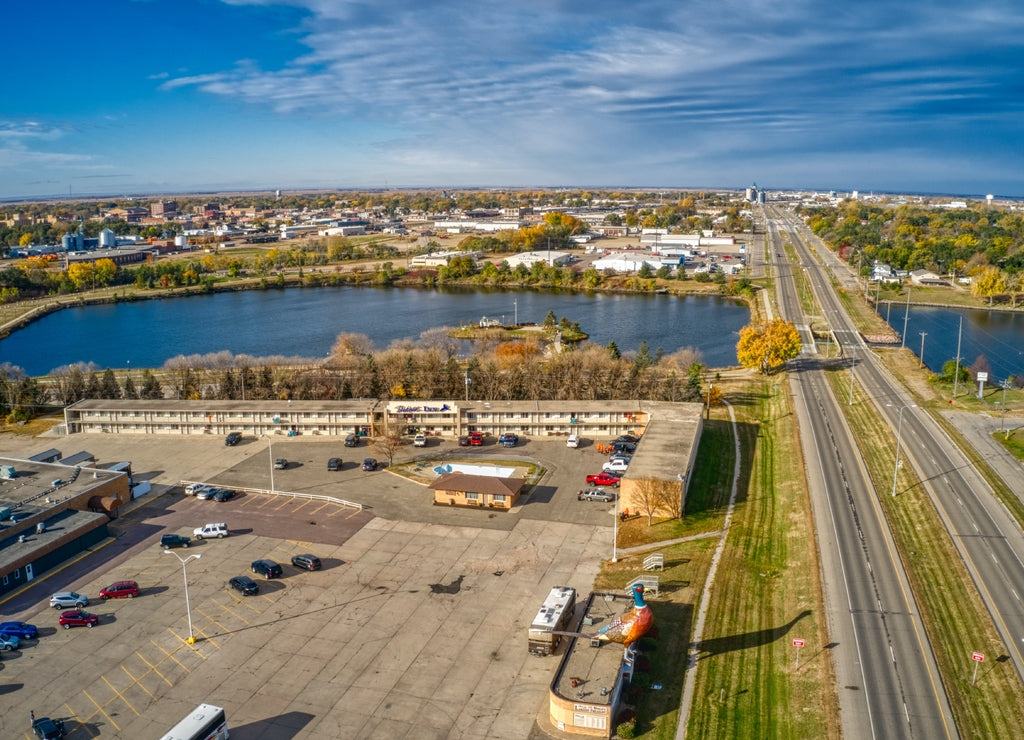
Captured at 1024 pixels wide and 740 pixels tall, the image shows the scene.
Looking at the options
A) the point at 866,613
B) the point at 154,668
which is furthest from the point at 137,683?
the point at 866,613

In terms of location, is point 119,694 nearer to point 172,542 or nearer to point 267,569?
point 267,569

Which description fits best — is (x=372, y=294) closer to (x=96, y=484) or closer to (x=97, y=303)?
(x=97, y=303)

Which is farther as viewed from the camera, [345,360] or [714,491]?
[345,360]

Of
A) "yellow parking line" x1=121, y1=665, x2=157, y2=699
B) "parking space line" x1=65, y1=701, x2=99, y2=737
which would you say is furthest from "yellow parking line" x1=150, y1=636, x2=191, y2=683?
"parking space line" x1=65, y1=701, x2=99, y2=737

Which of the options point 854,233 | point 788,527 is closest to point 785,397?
point 788,527

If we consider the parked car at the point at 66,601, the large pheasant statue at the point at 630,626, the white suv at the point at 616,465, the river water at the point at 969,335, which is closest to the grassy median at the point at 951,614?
the large pheasant statue at the point at 630,626
